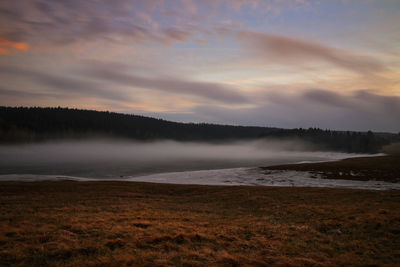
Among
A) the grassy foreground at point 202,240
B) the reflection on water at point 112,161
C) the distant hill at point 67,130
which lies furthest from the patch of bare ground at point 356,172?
the distant hill at point 67,130

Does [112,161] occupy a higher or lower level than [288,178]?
lower

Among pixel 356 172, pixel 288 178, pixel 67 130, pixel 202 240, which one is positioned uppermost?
pixel 67 130

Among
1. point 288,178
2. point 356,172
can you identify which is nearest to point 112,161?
point 288,178

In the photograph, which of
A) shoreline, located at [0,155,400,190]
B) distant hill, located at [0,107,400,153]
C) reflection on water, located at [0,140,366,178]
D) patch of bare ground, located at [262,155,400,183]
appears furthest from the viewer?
distant hill, located at [0,107,400,153]

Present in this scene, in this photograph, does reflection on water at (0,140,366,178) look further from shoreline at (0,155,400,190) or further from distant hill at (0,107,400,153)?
shoreline at (0,155,400,190)

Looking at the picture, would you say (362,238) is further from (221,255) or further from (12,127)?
(12,127)

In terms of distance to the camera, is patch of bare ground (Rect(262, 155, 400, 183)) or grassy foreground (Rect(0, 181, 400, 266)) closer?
grassy foreground (Rect(0, 181, 400, 266))

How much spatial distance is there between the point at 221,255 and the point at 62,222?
986 cm

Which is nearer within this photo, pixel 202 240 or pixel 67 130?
pixel 202 240

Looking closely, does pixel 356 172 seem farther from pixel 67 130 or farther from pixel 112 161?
pixel 67 130

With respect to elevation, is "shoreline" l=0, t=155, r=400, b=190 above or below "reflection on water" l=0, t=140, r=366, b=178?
above

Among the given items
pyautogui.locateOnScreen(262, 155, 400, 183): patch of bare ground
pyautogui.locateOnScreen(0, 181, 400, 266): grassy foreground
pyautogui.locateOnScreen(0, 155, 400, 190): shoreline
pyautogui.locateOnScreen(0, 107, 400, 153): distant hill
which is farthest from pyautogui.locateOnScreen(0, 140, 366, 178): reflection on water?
pyautogui.locateOnScreen(0, 181, 400, 266): grassy foreground

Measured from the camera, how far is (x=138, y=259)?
8.63 meters

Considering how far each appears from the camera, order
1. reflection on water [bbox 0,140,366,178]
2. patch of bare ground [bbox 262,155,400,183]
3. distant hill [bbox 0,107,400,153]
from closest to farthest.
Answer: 1. patch of bare ground [bbox 262,155,400,183]
2. reflection on water [bbox 0,140,366,178]
3. distant hill [bbox 0,107,400,153]
